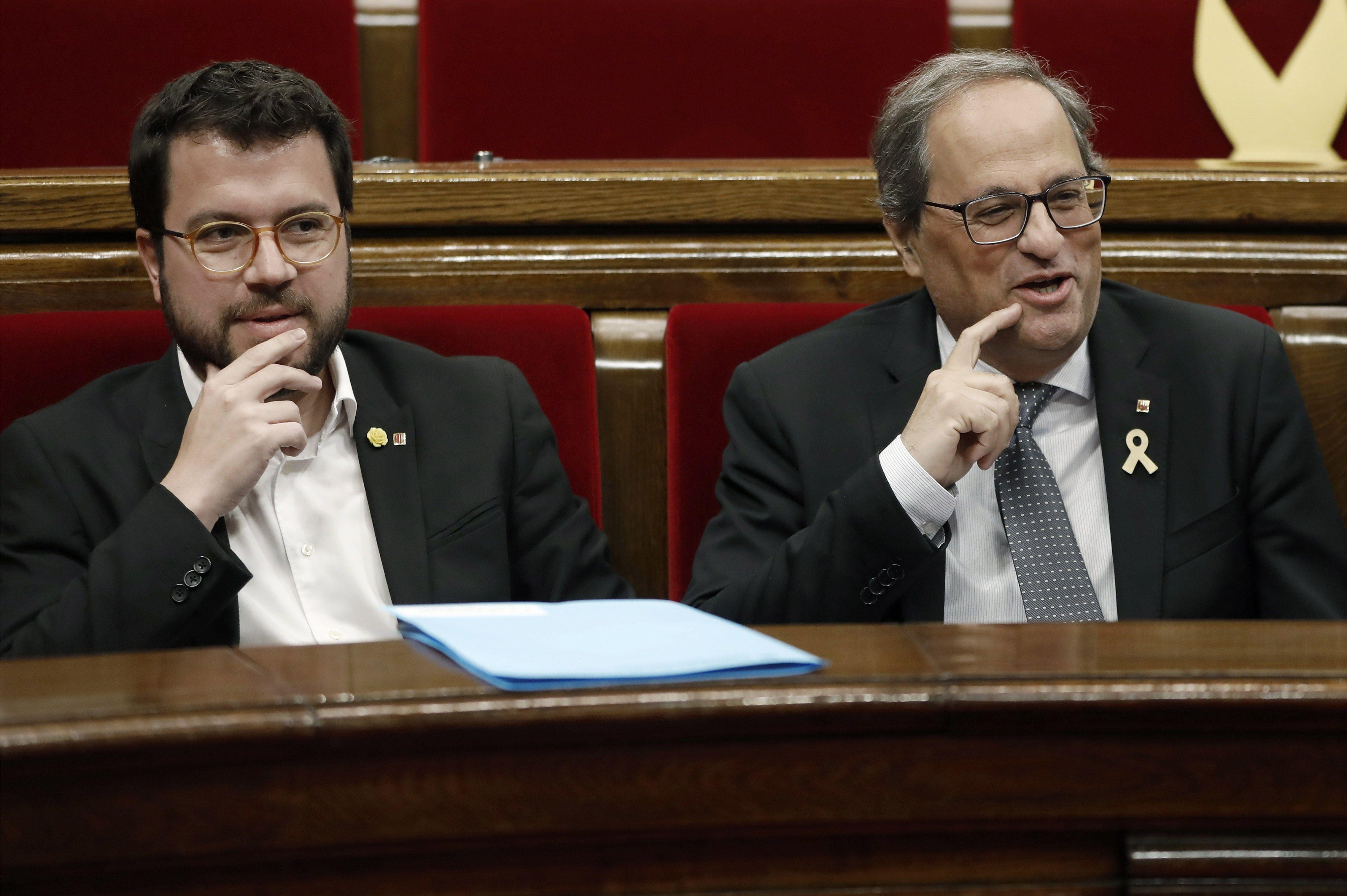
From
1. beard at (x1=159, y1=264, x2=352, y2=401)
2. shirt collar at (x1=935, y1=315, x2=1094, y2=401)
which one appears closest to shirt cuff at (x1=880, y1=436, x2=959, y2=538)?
shirt collar at (x1=935, y1=315, x2=1094, y2=401)

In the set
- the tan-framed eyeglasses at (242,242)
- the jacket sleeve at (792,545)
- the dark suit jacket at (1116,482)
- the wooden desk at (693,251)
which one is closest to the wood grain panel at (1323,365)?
the wooden desk at (693,251)

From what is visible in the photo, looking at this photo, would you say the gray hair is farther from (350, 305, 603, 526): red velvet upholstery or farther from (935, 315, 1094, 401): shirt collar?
(350, 305, 603, 526): red velvet upholstery

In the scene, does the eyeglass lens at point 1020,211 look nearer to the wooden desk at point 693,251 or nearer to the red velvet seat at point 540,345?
the wooden desk at point 693,251

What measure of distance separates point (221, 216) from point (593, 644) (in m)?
0.46

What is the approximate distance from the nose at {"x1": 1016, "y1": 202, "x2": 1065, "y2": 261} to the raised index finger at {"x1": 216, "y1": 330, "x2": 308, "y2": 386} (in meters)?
0.44

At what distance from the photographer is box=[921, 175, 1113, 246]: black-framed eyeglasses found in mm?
816

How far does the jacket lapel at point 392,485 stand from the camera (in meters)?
0.79

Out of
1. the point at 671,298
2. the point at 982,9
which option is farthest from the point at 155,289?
the point at 982,9

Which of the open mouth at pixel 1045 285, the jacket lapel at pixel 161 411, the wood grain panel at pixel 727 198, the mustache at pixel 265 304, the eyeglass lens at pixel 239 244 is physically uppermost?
the wood grain panel at pixel 727 198

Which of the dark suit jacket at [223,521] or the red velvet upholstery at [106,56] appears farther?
the red velvet upholstery at [106,56]

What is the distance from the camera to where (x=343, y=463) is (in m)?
0.83

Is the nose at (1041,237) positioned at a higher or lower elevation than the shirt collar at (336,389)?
higher

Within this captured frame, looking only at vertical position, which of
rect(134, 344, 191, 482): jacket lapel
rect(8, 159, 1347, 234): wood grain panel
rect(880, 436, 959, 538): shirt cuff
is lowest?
rect(880, 436, 959, 538): shirt cuff

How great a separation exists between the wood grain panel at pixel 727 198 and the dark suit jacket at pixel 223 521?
0.13m
